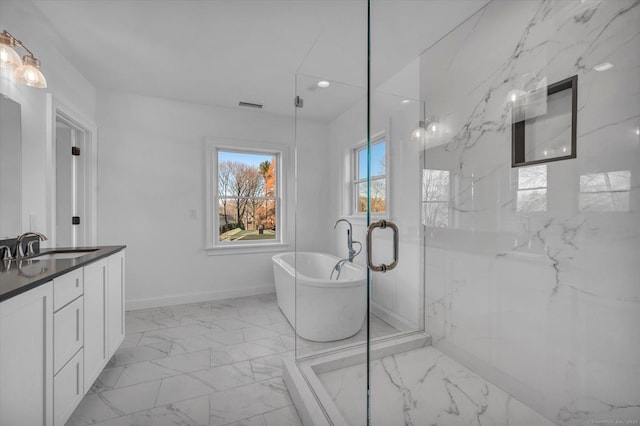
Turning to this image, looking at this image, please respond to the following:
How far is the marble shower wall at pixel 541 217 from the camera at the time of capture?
981 mm

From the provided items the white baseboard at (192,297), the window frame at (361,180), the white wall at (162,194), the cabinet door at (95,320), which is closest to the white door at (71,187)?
the white wall at (162,194)

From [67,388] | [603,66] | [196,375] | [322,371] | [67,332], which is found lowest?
[196,375]

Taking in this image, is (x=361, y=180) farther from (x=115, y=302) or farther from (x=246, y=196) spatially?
(x=246, y=196)

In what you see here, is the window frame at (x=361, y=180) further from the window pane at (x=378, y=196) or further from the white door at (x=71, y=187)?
the white door at (x=71, y=187)

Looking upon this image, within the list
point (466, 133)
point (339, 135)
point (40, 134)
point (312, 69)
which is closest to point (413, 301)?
point (466, 133)

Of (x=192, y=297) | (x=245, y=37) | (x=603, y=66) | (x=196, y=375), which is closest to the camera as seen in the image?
(x=603, y=66)

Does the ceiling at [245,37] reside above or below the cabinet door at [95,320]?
above

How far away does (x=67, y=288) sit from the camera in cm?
137

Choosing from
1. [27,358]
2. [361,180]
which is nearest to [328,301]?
[361,180]

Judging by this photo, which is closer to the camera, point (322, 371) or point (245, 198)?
point (322, 371)

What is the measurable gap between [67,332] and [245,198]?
8.36ft

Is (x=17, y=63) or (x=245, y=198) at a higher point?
(x=17, y=63)

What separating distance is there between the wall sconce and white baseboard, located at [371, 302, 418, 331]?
251cm

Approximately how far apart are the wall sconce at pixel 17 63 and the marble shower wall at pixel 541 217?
243 centimetres
